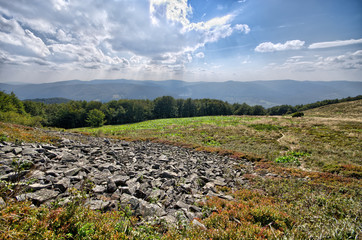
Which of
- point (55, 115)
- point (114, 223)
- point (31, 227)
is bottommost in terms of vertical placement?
point (55, 115)

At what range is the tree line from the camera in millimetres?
71762

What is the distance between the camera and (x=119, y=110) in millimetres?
84875

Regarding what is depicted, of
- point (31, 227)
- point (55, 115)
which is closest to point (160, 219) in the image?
point (31, 227)

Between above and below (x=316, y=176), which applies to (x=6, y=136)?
above

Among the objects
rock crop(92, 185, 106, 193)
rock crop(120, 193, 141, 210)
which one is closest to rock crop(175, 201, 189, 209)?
rock crop(120, 193, 141, 210)

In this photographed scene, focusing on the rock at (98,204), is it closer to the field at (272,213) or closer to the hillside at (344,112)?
the field at (272,213)

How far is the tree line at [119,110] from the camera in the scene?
7176 centimetres

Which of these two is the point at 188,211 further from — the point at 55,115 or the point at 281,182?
the point at 55,115

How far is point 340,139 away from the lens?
64.6 feet

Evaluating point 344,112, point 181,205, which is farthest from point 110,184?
point 344,112

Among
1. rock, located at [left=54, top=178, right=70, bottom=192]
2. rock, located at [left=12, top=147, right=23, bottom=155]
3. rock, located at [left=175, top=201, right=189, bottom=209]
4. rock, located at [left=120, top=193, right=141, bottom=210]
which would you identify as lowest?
rock, located at [left=175, top=201, right=189, bottom=209]

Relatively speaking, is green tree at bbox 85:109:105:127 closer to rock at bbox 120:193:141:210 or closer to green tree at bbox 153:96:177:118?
green tree at bbox 153:96:177:118

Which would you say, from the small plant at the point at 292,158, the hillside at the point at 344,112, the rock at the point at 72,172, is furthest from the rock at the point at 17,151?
the hillside at the point at 344,112

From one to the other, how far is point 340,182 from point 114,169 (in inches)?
497
